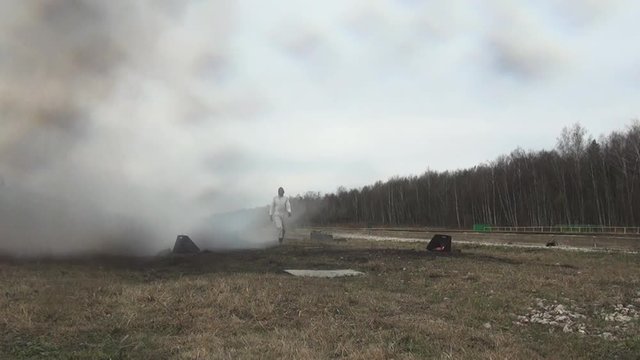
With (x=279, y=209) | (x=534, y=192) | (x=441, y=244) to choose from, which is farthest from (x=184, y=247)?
(x=534, y=192)

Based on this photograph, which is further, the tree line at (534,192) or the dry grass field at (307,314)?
the tree line at (534,192)

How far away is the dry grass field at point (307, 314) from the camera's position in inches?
286

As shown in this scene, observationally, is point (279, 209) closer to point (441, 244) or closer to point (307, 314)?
point (441, 244)

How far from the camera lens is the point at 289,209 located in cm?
2442

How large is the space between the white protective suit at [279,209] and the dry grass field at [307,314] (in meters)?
9.86

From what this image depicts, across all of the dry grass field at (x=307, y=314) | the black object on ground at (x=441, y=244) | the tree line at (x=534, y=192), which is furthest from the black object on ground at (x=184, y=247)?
the tree line at (x=534, y=192)

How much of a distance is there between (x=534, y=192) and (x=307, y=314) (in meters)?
98.4

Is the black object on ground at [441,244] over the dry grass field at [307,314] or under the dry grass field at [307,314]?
over

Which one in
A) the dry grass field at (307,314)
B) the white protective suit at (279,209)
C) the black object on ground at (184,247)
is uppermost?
the white protective suit at (279,209)

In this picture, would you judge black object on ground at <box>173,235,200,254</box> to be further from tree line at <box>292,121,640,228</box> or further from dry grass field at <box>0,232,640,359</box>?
tree line at <box>292,121,640,228</box>

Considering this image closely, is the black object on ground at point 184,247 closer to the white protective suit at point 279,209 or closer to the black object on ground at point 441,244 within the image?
the white protective suit at point 279,209

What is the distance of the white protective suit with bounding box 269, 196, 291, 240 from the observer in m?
24.4

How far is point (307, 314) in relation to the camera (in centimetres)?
916

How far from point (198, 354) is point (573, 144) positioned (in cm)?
10497
